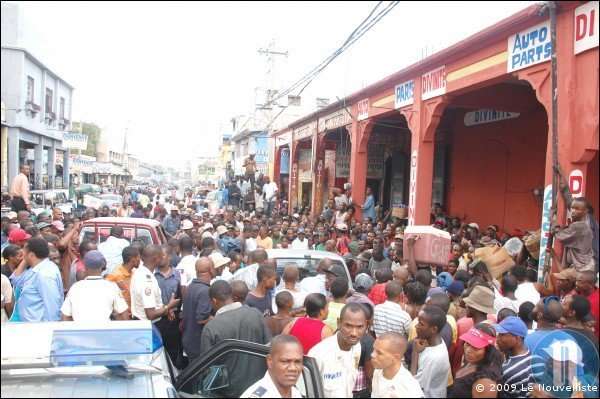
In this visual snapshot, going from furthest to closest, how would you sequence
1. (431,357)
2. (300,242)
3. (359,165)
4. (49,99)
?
(49,99) → (359,165) → (300,242) → (431,357)

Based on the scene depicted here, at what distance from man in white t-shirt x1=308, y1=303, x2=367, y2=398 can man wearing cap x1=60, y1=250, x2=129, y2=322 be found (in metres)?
2.33

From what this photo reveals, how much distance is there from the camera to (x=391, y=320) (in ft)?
16.6

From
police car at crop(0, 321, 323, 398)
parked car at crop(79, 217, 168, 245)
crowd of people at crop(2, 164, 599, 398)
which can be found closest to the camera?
police car at crop(0, 321, 323, 398)

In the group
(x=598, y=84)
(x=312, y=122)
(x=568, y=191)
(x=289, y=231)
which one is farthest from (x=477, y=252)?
(x=312, y=122)

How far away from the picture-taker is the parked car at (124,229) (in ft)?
30.0

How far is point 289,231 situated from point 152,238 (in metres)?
3.84

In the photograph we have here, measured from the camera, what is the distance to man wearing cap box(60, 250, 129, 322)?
5125 mm

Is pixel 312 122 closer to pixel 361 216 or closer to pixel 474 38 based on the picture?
pixel 361 216

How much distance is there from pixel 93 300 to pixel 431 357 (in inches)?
125

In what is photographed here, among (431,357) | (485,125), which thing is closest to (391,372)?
(431,357)

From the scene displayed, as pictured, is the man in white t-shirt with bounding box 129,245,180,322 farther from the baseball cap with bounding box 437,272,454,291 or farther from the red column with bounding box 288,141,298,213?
the red column with bounding box 288,141,298,213

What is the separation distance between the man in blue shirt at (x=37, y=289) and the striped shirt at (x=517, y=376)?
4178 mm

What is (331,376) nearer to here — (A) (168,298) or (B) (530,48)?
(A) (168,298)

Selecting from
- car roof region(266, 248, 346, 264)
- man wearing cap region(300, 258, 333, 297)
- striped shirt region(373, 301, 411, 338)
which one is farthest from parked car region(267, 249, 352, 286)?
striped shirt region(373, 301, 411, 338)
